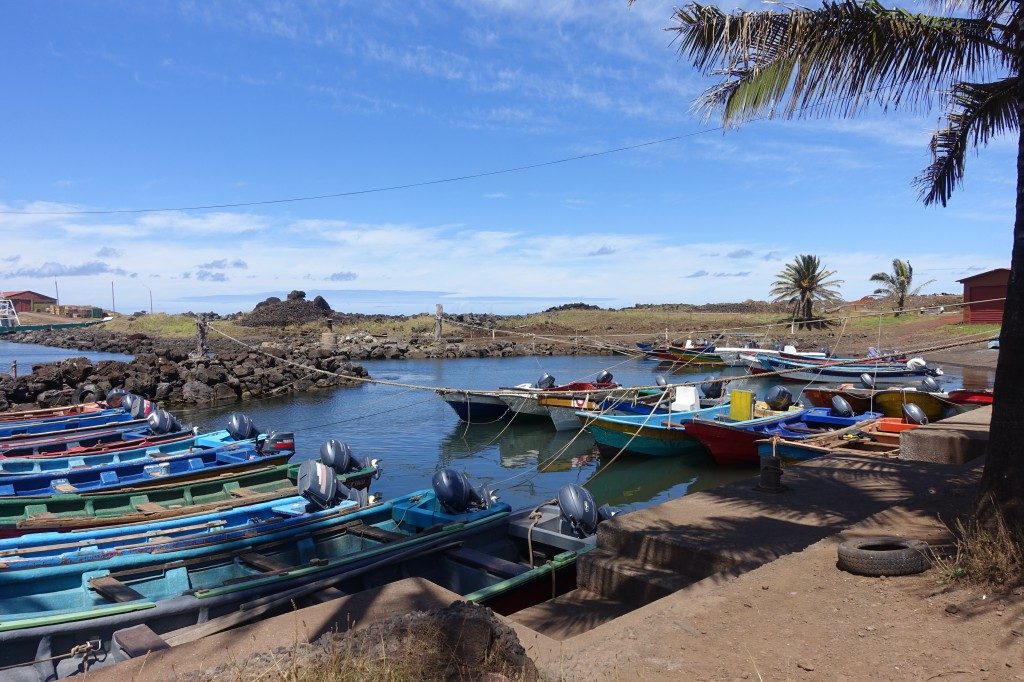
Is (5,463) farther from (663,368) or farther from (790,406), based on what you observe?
(663,368)

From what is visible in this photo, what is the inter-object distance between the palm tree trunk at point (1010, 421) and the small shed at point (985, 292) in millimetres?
42993

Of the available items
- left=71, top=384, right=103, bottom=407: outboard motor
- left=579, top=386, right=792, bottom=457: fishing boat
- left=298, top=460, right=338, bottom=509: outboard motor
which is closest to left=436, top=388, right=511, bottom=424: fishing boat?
left=579, top=386, right=792, bottom=457: fishing boat

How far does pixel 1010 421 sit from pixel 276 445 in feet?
46.3

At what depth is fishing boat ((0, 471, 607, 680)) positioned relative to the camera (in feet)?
21.5

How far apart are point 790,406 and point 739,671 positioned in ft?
58.7

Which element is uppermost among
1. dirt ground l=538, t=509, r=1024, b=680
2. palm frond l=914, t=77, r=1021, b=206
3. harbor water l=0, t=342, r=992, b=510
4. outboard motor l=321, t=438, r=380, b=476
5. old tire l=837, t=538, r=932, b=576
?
palm frond l=914, t=77, r=1021, b=206

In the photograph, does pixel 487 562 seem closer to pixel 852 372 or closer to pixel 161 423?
pixel 161 423

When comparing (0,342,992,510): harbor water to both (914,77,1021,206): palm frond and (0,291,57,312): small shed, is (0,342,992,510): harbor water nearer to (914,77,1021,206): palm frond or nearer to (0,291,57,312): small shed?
(914,77,1021,206): palm frond

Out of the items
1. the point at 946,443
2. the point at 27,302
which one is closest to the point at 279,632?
the point at 946,443

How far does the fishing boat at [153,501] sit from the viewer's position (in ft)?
33.1

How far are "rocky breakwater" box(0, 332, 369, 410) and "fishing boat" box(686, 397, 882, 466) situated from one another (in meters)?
18.6

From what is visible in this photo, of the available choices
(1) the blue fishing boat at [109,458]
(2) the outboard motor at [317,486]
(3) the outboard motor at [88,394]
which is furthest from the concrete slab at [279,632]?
(3) the outboard motor at [88,394]

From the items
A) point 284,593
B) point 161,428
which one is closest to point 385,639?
point 284,593

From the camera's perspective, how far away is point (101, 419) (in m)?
19.0
